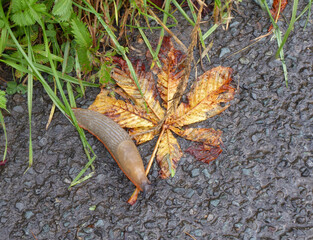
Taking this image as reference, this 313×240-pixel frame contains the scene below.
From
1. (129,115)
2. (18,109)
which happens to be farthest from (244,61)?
(18,109)

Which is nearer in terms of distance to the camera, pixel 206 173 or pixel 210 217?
pixel 210 217

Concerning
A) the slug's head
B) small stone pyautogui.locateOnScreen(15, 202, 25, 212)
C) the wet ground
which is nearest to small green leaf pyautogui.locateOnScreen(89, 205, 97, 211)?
the wet ground

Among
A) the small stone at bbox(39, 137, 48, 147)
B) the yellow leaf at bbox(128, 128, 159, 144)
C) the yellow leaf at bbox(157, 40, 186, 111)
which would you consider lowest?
the yellow leaf at bbox(128, 128, 159, 144)

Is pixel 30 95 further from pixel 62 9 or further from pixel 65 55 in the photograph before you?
pixel 62 9

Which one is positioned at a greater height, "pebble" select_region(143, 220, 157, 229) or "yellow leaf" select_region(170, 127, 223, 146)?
"yellow leaf" select_region(170, 127, 223, 146)

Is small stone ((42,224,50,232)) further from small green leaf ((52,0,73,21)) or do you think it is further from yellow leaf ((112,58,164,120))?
small green leaf ((52,0,73,21))

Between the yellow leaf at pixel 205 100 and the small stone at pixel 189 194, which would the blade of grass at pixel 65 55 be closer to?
the yellow leaf at pixel 205 100

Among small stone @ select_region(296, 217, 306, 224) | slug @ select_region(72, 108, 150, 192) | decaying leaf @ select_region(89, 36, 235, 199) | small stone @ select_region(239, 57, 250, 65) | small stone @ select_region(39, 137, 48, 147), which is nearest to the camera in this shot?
small stone @ select_region(296, 217, 306, 224)
